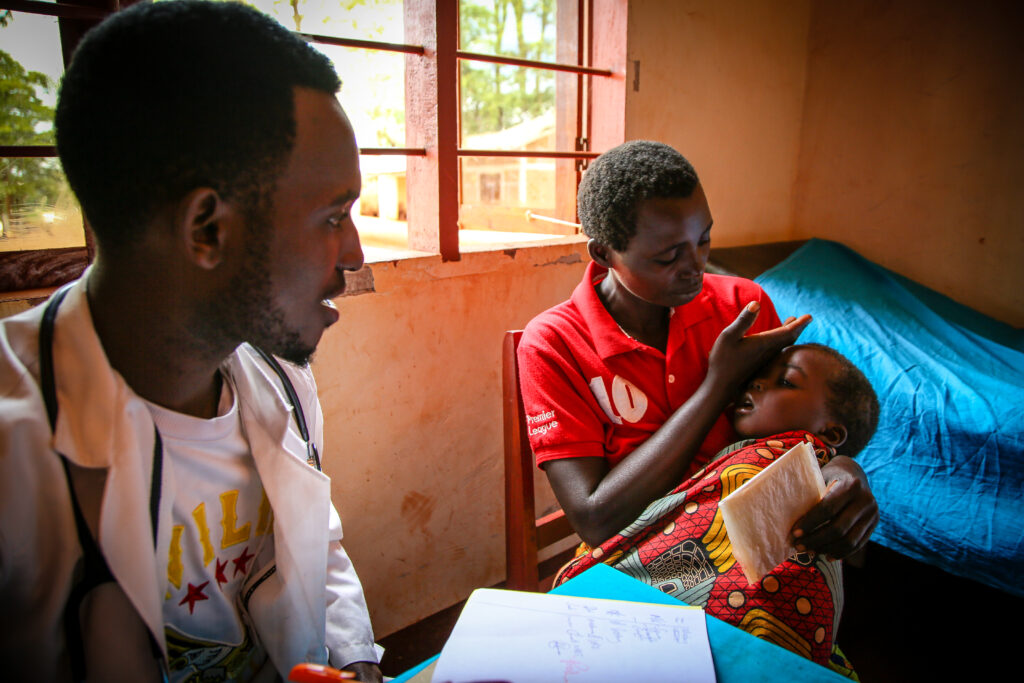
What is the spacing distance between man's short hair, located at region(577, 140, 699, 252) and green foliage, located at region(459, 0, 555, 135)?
7249 mm

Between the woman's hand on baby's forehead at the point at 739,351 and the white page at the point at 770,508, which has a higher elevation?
the woman's hand on baby's forehead at the point at 739,351

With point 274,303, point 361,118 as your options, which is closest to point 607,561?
point 274,303

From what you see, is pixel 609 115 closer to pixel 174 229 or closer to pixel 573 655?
pixel 174 229

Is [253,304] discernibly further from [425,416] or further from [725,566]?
[425,416]

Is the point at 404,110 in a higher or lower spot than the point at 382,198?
higher

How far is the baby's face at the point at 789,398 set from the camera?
134 centimetres

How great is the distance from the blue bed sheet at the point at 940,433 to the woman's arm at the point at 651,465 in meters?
0.97

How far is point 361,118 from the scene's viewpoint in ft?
10.4

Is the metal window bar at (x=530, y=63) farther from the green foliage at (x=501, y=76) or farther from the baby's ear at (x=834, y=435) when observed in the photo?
the green foliage at (x=501, y=76)

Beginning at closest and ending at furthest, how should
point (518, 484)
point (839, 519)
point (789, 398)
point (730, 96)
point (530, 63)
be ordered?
point (839, 519) → point (789, 398) → point (518, 484) → point (530, 63) → point (730, 96)

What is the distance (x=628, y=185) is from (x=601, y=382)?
447mm

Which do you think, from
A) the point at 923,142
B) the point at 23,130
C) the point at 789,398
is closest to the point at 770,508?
the point at 789,398

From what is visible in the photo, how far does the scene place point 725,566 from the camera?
109 cm

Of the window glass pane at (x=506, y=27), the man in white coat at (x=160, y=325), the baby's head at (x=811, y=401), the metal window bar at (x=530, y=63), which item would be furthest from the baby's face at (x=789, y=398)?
the window glass pane at (x=506, y=27)
